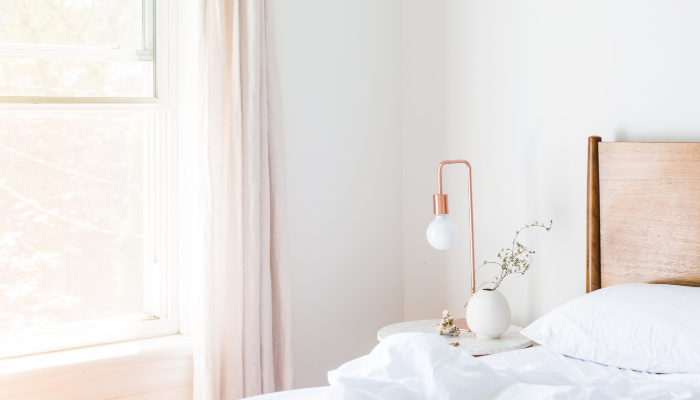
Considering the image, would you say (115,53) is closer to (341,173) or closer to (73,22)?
(73,22)

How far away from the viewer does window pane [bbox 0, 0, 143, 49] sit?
6.29 ft

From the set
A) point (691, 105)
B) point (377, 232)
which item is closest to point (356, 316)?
point (377, 232)

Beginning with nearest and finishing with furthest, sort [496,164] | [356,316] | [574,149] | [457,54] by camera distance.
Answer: [574,149]
[496,164]
[457,54]
[356,316]

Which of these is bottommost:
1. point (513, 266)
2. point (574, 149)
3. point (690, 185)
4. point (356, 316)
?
point (356, 316)

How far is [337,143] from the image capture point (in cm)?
242

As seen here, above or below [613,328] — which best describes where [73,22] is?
→ above

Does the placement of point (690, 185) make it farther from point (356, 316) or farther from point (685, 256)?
point (356, 316)

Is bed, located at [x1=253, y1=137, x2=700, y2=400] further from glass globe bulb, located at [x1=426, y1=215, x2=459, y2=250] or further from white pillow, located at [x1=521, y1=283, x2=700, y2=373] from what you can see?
glass globe bulb, located at [x1=426, y1=215, x2=459, y2=250]

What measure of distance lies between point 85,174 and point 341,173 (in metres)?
0.98

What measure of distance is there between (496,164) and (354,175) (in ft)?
2.03

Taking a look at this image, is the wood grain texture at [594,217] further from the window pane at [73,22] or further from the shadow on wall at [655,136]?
the window pane at [73,22]

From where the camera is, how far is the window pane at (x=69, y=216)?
1.94 m

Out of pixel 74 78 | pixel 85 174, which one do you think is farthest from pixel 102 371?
pixel 74 78

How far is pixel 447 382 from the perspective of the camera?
3.26ft
